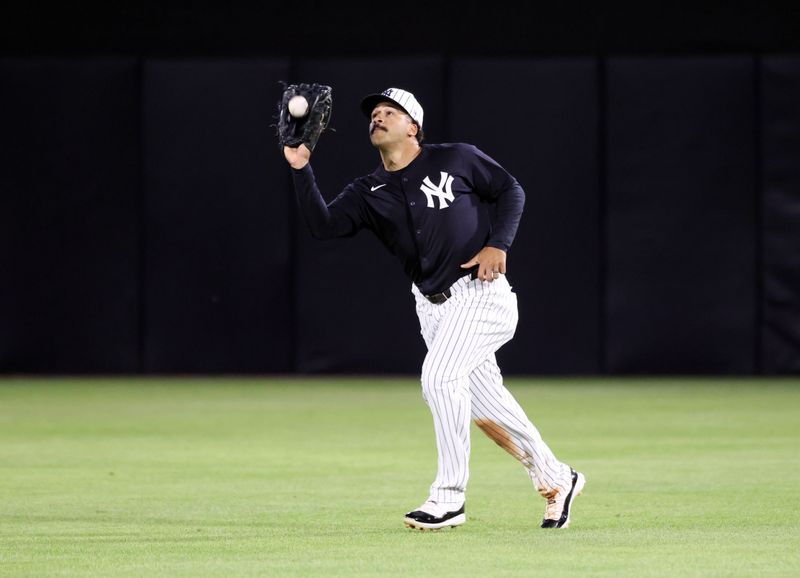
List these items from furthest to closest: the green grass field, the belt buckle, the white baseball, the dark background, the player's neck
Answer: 1. the dark background
2. the player's neck
3. the belt buckle
4. the white baseball
5. the green grass field

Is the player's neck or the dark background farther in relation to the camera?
the dark background

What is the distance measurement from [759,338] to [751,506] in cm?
936

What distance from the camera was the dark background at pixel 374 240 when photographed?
16.8 metres

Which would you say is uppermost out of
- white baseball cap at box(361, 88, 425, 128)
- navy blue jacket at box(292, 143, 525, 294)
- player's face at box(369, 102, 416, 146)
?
white baseball cap at box(361, 88, 425, 128)

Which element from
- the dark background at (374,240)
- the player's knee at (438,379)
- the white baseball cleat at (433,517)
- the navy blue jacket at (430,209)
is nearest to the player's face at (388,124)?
the navy blue jacket at (430,209)

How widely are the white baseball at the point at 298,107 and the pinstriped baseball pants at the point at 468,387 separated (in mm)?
874

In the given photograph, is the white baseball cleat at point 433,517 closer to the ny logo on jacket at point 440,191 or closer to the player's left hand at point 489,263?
the player's left hand at point 489,263

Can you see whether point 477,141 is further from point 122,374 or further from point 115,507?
point 115,507

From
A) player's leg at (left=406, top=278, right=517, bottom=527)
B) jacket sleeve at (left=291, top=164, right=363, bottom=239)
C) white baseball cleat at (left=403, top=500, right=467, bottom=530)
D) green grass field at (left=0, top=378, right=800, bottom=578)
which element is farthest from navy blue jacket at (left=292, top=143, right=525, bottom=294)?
green grass field at (left=0, top=378, right=800, bottom=578)

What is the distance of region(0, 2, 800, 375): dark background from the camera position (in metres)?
16.8

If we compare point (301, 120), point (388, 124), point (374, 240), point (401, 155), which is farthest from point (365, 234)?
point (301, 120)

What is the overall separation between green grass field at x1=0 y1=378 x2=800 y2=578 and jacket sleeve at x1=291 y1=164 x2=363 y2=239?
4.03 ft

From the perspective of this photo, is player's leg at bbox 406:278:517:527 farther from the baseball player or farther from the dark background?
the dark background

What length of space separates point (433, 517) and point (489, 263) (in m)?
1.03
